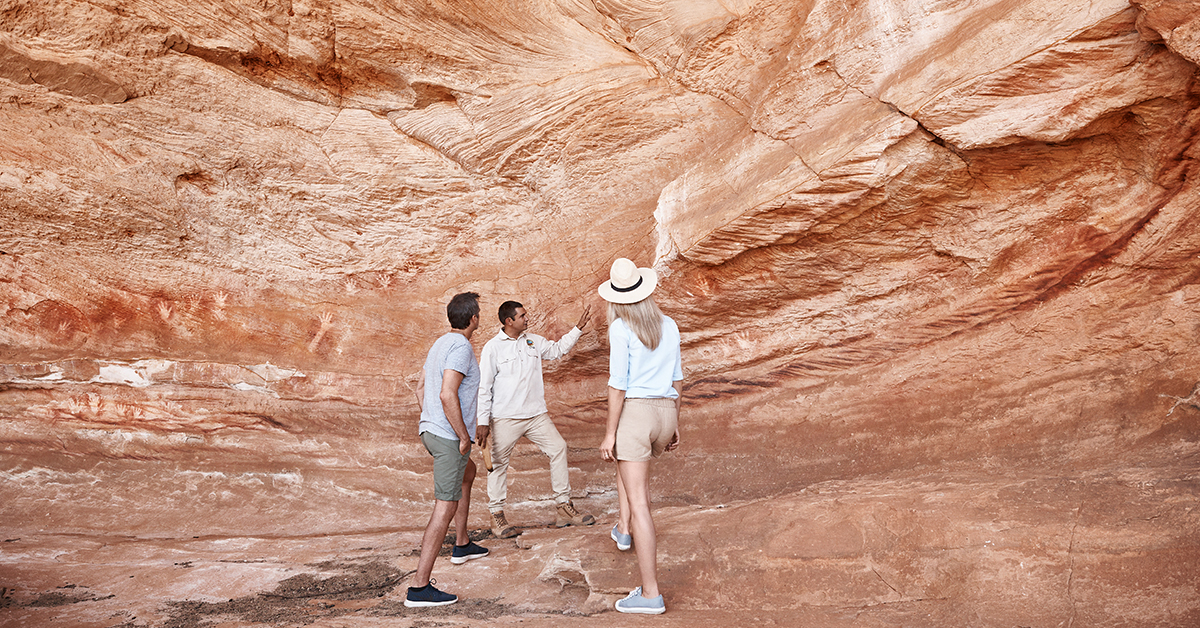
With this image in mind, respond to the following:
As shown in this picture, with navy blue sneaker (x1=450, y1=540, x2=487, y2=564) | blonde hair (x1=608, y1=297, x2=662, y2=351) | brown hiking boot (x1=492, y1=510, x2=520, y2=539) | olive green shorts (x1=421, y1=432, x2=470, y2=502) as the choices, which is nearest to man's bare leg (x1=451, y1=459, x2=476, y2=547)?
navy blue sneaker (x1=450, y1=540, x2=487, y2=564)

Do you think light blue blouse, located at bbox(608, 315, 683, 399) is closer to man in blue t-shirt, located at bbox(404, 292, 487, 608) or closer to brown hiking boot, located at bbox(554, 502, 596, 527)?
man in blue t-shirt, located at bbox(404, 292, 487, 608)

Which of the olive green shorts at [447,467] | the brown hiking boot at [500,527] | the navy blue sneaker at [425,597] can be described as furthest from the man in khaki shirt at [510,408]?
the navy blue sneaker at [425,597]

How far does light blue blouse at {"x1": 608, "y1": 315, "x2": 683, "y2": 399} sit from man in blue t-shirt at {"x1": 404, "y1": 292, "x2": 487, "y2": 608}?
0.89 metres

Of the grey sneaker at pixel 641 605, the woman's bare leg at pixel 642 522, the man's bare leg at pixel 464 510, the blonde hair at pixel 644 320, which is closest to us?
the woman's bare leg at pixel 642 522

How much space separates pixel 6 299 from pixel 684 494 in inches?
223

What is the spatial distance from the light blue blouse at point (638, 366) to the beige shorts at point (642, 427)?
48 mm

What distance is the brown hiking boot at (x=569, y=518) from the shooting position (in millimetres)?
5375

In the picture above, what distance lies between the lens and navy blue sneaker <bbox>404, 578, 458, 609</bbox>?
400cm

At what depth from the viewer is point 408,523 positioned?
609 centimetres

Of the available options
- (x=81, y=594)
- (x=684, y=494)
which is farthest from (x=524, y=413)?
(x=81, y=594)

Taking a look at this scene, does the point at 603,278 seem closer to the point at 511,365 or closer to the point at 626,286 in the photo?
the point at 511,365

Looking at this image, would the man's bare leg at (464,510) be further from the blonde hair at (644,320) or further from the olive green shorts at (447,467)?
the blonde hair at (644,320)

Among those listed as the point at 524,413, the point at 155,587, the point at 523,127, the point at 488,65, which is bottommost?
the point at 155,587

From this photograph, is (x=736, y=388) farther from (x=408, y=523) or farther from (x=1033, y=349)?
(x=408, y=523)
